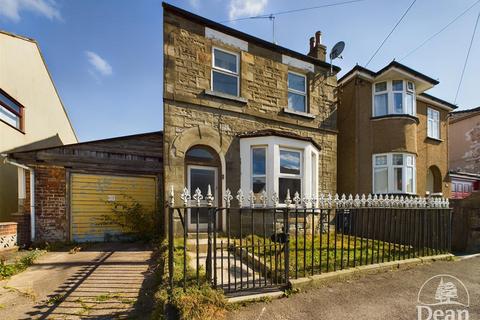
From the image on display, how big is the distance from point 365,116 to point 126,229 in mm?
11118

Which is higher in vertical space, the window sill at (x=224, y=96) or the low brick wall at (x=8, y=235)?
the window sill at (x=224, y=96)

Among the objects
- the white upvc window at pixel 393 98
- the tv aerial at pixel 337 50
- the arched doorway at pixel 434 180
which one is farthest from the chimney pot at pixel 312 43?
the arched doorway at pixel 434 180

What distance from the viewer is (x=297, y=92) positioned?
9.66 metres

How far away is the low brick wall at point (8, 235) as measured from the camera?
271 inches

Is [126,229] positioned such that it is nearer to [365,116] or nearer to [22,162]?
[22,162]

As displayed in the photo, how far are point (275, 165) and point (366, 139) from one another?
6.06 meters

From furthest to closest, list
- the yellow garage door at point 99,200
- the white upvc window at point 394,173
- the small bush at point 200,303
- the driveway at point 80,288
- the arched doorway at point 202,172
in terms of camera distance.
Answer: the white upvc window at point 394,173 < the yellow garage door at point 99,200 < the arched doorway at point 202,172 < the driveway at point 80,288 < the small bush at point 200,303

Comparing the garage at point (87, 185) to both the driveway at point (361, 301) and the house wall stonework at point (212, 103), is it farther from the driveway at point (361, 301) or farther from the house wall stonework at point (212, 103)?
the driveway at point (361, 301)

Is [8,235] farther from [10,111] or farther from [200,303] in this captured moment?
[200,303]

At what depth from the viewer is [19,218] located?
7.58m

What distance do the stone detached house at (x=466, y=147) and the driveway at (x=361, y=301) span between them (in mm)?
14121

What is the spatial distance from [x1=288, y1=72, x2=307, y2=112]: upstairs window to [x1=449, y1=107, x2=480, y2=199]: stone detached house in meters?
12.9

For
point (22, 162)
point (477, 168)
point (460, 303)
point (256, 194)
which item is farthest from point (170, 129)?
point (477, 168)

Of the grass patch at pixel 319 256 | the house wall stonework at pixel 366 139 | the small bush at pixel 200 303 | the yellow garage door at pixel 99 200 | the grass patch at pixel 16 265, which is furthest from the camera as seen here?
the house wall stonework at pixel 366 139
